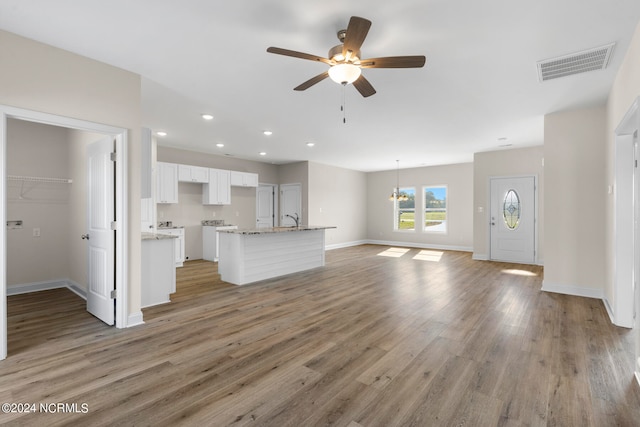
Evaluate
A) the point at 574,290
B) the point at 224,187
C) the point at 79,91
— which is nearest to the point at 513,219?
the point at 574,290

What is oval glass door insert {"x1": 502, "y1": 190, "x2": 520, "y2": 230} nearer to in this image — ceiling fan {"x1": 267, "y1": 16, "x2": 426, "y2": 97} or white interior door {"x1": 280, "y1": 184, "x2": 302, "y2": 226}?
white interior door {"x1": 280, "y1": 184, "x2": 302, "y2": 226}

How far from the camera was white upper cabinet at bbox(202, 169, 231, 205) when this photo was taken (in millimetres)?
7555

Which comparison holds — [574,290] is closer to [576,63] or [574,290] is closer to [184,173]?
→ [576,63]

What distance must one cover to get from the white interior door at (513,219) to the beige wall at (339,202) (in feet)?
14.8

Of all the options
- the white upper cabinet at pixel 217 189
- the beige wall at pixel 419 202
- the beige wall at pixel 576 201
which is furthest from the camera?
the beige wall at pixel 419 202

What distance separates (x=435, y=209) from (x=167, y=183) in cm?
794

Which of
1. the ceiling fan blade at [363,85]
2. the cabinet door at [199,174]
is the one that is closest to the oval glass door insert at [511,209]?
the ceiling fan blade at [363,85]

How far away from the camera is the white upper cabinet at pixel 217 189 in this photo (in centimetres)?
755

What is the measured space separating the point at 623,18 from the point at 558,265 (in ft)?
11.5

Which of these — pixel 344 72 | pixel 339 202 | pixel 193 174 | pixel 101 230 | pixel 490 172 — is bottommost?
pixel 101 230

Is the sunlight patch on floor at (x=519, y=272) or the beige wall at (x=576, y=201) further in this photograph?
the sunlight patch on floor at (x=519, y=272)

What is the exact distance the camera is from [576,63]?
305 cm

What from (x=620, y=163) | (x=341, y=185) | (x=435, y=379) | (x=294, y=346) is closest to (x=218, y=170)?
(x=341, y=185)

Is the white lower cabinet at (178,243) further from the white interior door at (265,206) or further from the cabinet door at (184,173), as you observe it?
the white interior door at (265,206)
